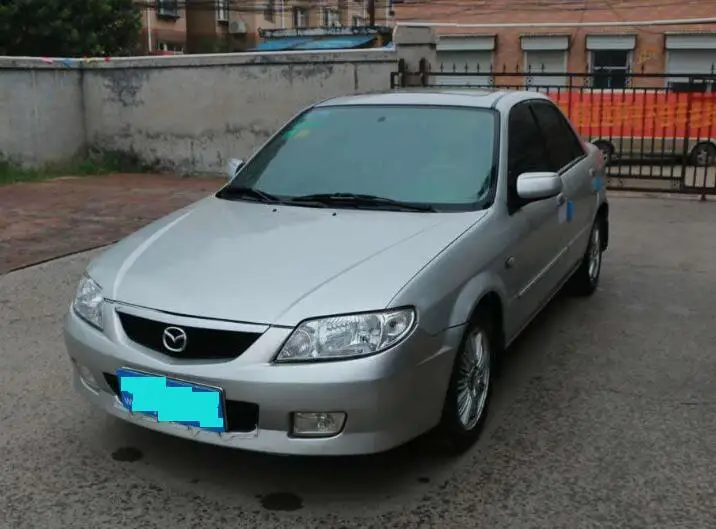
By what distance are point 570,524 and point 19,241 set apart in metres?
6.52

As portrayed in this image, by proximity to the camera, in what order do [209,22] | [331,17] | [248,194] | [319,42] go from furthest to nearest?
[331,17]
[209,22]
[319,42]
[248,194]

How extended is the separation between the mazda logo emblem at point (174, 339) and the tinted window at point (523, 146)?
6.33ft

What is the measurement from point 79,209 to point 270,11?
32045mm

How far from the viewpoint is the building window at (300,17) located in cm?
4216

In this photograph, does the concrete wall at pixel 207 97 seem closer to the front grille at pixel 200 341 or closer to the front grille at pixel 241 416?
the front grille at pixel 200 341

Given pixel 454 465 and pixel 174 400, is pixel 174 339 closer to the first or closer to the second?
pixel 174 400

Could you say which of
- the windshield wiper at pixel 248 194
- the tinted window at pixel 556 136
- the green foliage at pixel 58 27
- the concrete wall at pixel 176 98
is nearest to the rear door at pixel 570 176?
the tinted window at pixel 556 136

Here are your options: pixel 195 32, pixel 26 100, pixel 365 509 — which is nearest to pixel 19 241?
pixel 26 100

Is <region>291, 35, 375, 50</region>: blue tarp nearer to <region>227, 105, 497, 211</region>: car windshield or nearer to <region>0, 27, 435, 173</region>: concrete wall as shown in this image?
<region>0, 27, 435, 173</region>: concrete wall

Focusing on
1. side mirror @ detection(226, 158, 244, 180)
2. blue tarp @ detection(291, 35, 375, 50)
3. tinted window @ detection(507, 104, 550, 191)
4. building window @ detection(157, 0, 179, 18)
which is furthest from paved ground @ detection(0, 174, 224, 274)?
building window @ detection(157, 0, 179, 18)

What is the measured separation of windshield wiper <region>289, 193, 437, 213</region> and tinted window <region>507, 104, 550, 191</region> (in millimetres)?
549

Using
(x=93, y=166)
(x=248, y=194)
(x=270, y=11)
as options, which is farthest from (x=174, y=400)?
(x=270, y=11)

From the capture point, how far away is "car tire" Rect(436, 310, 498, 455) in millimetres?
3312

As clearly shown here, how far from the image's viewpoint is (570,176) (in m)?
5.21
